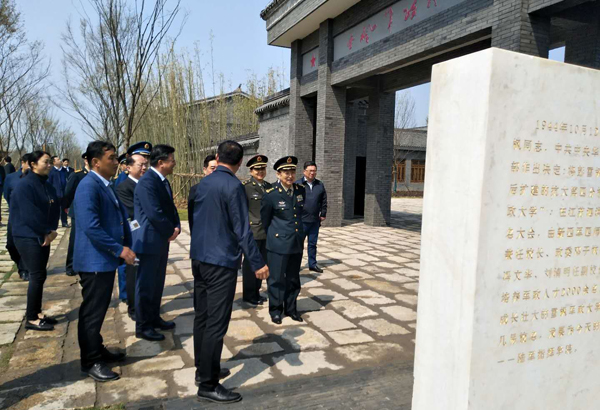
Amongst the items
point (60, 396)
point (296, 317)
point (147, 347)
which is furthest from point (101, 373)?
point (296, 317)

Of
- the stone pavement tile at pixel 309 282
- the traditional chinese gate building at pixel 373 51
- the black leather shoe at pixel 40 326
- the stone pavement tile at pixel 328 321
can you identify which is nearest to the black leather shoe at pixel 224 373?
the stone pavement tile at pixel 328 321

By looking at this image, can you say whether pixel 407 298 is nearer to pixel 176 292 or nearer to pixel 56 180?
pixel 176 292

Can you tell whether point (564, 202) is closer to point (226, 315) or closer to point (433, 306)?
point (433, 306)

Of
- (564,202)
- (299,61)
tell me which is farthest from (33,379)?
(299,61)

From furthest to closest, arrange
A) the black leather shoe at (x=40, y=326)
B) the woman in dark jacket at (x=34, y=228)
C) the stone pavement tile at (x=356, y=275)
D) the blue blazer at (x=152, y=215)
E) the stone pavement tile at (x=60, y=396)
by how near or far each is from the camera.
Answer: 1. the stone pavement tile at (x=356, y=275)
2. the black leather shoe at (x=40, y=326)
3. the woman in dark jacket at (x=34, y=228)
4. the blue blazer at (x=152, y=215)
5. the stone pavement tile at (x=60, y=396)

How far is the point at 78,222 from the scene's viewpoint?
2.69m

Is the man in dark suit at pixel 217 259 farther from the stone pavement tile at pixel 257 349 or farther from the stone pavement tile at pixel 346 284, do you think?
the stone pavement tile at pixel 346 284

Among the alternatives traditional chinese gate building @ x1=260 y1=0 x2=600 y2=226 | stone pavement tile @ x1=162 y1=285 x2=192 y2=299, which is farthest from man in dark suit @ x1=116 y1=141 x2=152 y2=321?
traditional chinese gate building @ x1=260 y1=0 x2=600 y2=226

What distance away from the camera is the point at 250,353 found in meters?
3.23

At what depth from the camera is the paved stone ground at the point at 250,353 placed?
2.57 metres

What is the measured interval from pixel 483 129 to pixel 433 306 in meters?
0.79

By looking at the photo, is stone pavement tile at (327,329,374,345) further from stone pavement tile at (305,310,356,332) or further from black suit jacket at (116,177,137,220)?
black suit jacket at (116,177,137,220)

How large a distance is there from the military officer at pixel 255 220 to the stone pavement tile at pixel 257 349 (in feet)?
3.40

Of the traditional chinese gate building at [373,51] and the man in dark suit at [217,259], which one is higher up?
the traditional chinese gate building at [373,51]
